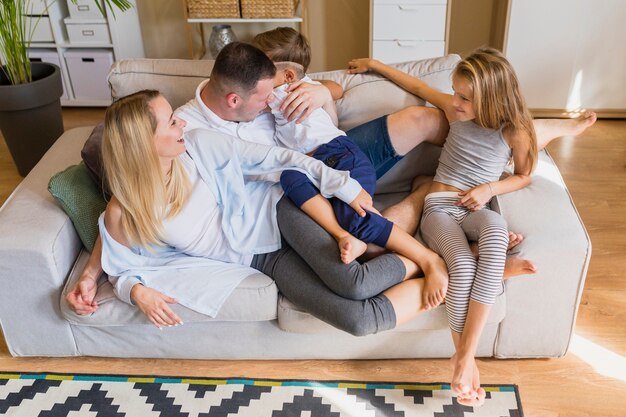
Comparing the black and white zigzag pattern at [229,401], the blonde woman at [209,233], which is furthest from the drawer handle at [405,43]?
the black and white zigzag pattern at [229,401]

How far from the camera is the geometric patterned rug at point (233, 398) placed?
1.84 metres

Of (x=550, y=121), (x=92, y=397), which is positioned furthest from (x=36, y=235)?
(x=550, y=121)

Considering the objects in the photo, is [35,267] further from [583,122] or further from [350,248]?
[583,122]

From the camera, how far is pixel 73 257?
1963 mm

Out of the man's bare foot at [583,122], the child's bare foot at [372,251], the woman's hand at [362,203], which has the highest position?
the man's bare foot at [583,122]

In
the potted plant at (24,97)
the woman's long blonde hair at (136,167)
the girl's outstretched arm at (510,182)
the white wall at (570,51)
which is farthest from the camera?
the white wall at (570,51)

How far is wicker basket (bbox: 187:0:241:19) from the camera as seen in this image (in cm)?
344

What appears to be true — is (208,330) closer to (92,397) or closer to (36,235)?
(92,397)

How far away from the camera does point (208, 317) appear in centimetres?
183

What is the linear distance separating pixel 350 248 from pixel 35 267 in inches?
35.5

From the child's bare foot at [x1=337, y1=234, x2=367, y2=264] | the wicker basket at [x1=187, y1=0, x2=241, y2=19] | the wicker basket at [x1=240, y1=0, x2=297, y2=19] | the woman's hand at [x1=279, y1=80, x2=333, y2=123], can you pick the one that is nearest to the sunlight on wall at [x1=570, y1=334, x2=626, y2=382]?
the child's bare foot at [x1=337, y1=234, x2=367, y2=264]

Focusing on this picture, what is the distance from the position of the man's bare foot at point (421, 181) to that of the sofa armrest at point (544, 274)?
0.28 meters

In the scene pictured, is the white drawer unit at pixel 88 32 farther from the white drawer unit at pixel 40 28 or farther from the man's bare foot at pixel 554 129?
the man's bare foot at pixel 554 129

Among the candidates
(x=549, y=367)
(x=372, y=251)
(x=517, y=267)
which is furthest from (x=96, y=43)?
(x=549, y=367)
